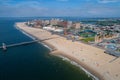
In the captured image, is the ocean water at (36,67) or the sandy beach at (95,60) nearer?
the ocean water at (36,67)

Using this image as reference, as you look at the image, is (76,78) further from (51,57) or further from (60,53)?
(60,53)

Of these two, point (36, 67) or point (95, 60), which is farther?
point (95, 60)

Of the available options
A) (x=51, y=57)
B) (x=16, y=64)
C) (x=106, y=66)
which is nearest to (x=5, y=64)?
(x=16, y=64)

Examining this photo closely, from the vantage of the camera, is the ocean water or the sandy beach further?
the sandy beach

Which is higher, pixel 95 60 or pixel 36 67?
pixel 95 60

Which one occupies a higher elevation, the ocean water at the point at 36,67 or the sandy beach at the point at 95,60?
the sandy beach at the point at 95,60

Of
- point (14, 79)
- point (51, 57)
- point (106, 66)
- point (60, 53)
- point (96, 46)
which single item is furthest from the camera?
point (96, 46)

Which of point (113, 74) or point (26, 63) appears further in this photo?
point (26, 63)

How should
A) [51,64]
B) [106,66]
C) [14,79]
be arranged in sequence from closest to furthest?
[14,79] → [106,66] → [51,64]

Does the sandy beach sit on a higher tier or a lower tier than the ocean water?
higher

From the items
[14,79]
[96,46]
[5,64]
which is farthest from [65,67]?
[96,46]
